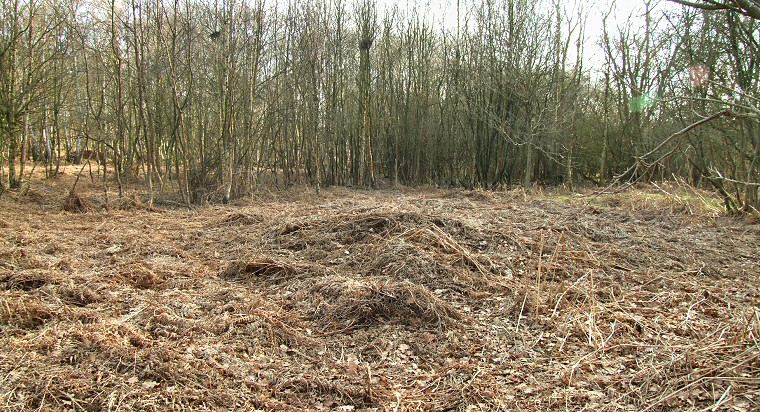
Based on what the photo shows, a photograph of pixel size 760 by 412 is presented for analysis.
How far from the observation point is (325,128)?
16891 millimetres

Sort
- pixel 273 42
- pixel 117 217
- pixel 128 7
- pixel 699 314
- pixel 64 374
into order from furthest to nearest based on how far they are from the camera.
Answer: pixel 273 42 < pixel 128 7 < pixel 117 217 < pixel 699 314 < pixel 64 374

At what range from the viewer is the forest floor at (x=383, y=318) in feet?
9.41

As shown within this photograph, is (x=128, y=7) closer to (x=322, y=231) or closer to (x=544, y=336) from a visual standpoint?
(x=322, y=231)

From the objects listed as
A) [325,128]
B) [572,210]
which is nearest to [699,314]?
[572,210]

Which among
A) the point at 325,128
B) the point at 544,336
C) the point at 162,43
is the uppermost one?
the point at 162,43

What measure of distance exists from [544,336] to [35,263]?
17.0ft

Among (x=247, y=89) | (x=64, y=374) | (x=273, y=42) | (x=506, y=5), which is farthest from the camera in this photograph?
(x=506, y=5)

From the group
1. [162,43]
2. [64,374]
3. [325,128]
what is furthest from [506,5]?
[64,374]

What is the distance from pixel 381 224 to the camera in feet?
22.1

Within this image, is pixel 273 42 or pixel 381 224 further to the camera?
pixel 273 42

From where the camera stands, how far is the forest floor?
2.87 meters

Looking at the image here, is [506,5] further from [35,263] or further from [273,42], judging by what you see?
[35,263]

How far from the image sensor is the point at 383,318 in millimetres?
4102

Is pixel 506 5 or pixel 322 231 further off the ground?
pixel 506 5
